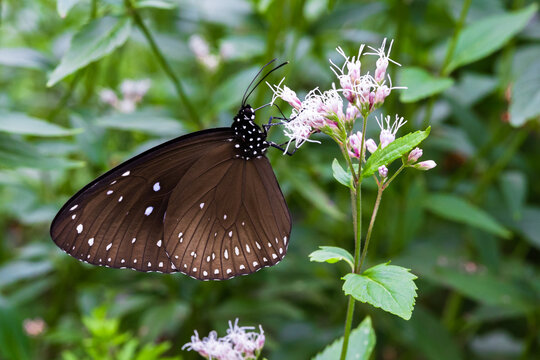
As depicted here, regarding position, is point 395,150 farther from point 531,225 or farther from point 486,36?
point 531,225

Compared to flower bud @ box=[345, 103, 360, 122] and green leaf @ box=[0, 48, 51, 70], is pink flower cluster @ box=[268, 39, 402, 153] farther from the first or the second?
green leaf @ box=[0, 48, 51, 70]

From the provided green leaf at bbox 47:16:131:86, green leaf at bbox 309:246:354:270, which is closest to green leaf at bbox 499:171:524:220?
green leaf at bbox 309:246:354:270

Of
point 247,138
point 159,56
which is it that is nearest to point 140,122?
point 159,56

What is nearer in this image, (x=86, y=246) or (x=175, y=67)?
(x=86, y=246)

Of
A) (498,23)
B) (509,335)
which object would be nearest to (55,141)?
(498,23)

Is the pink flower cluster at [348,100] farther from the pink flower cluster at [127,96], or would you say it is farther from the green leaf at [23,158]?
the pink flower cluster at [127,96]

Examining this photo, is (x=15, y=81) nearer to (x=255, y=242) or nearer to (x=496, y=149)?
(x=255, y=242)
